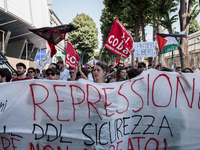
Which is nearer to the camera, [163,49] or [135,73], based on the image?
[135,73]

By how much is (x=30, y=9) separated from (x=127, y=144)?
2025cm

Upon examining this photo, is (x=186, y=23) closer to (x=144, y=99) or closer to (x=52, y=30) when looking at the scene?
(x=52, y=30)

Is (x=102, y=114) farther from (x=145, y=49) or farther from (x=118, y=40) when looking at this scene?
(x=145, y=49)

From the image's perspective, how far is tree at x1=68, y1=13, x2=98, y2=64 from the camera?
42.2 meters

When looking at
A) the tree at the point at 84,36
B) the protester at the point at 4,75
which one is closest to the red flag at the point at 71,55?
the protester at the point at 4,75

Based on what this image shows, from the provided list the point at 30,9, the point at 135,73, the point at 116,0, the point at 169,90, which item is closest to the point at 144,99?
the point at 169,90

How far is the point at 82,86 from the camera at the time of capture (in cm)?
274

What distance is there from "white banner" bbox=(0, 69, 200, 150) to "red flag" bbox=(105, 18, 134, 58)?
9.16 ft

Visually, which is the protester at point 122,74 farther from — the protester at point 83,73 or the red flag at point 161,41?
the red flag at point 161,41

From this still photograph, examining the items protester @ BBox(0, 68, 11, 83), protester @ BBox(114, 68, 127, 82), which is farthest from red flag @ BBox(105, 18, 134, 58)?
protester @ BBox(0, 68, 11, 83)

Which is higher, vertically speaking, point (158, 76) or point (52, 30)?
point (52, 30)

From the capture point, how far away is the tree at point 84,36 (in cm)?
4225

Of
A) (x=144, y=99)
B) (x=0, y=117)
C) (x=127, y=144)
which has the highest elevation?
(x=144, y=99)

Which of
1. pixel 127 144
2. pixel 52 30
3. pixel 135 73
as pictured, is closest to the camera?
pixel 127 144
